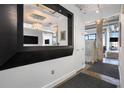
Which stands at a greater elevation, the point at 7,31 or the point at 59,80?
the point at 7,31

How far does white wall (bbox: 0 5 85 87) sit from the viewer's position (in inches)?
72.1

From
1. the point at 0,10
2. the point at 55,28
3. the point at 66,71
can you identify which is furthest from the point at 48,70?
the point at 55,28

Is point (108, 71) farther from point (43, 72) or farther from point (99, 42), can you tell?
point (43, 72)

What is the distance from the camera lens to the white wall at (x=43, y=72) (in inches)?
72.1

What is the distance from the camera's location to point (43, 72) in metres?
2.59

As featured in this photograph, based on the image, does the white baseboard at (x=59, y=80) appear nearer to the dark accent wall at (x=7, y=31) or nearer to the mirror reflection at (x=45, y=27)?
the mirror reflection at (x=45, y=27)

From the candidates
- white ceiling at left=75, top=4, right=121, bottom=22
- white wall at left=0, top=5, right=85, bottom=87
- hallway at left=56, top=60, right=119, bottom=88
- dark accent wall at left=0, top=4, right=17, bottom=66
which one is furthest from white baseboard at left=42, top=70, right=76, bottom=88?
white ceiling at left=75, top=4, right=121, bottom=22

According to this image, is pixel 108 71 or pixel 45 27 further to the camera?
pixel 45 27

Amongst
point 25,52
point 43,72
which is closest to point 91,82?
point 43,72

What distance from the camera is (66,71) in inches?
144

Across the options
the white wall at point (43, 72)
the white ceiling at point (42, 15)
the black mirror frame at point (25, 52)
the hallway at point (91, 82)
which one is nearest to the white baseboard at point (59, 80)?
the white wall at point (43, 72)

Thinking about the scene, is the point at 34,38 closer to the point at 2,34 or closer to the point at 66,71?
the point at 66,71

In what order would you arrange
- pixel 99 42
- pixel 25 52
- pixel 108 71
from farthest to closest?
pixel 99 42
pixel 108 71
pixel 25 52

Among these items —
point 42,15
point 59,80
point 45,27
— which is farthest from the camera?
point 45,27
